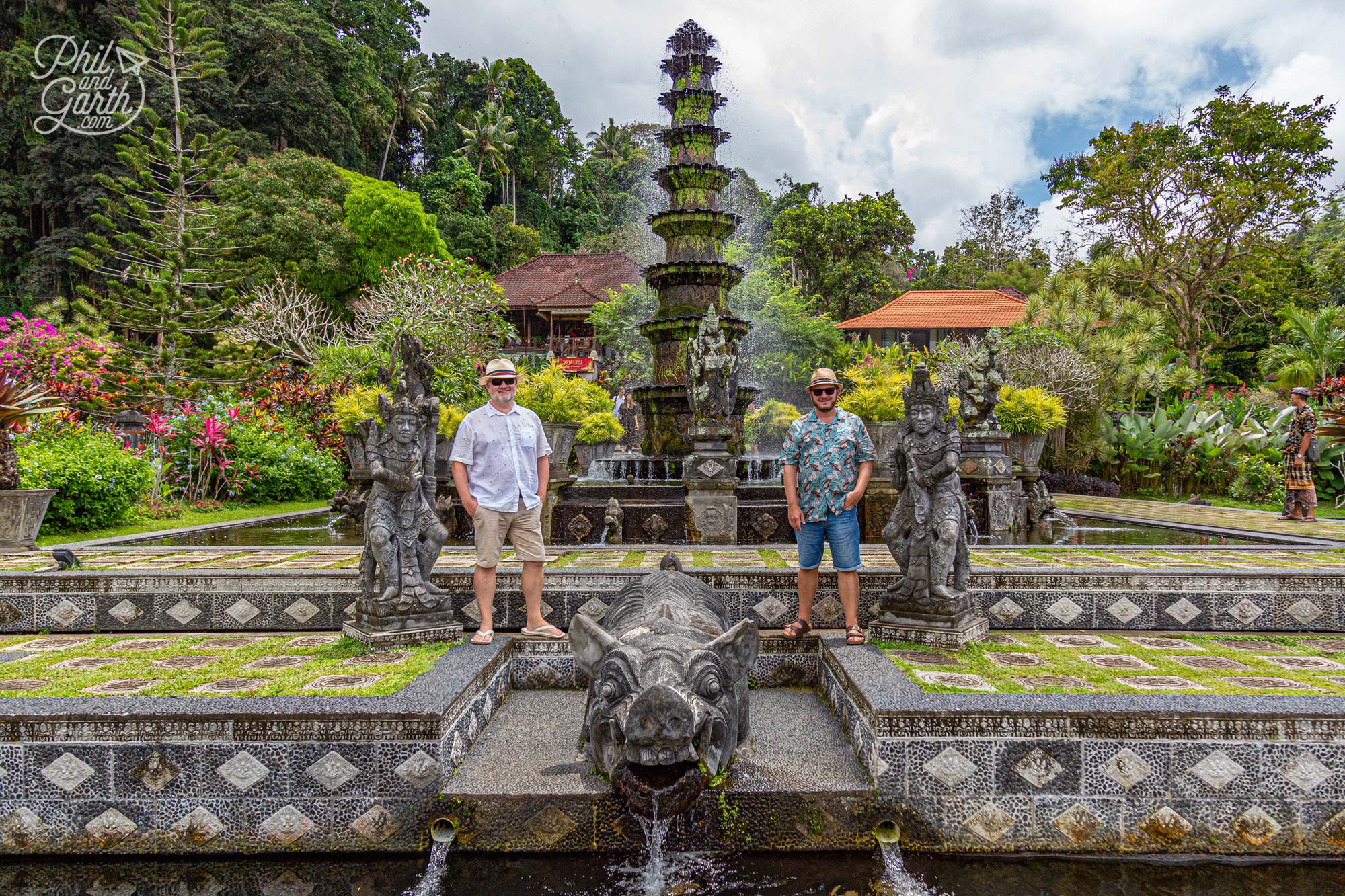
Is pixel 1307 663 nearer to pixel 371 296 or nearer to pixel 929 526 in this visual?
pixel 929 526

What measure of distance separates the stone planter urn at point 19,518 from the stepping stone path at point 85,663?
4.09m

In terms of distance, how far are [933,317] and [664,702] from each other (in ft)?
114

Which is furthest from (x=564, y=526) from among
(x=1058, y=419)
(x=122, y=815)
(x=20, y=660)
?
(x=1058, y=419)

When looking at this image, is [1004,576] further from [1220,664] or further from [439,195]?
[439,195]

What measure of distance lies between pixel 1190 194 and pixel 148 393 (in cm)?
2921

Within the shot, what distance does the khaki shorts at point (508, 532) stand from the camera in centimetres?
416

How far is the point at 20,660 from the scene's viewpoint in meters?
3.96

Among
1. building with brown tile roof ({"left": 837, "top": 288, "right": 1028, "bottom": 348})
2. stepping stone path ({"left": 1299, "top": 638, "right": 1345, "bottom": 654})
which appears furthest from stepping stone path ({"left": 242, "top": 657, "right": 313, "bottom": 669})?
building with brown tile roof ({"left": 837, "top": 288, "right": 1028, "bottom": 348})

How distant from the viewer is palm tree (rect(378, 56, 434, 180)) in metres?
39.7

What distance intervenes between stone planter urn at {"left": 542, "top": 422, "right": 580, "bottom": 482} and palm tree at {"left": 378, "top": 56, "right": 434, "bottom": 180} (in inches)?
1399

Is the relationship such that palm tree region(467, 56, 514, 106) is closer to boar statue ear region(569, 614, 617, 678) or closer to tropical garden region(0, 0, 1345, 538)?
tropical garden region(0, 0, 1345, 538)

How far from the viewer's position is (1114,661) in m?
3.91

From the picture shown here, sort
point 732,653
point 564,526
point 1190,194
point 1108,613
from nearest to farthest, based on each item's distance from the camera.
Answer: point 732,653
point 1108,613
point 564,526
point 1190,194

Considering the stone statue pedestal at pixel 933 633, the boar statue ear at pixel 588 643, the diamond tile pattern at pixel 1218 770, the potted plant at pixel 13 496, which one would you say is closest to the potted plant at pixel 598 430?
the potted plant at pixel 13 496
